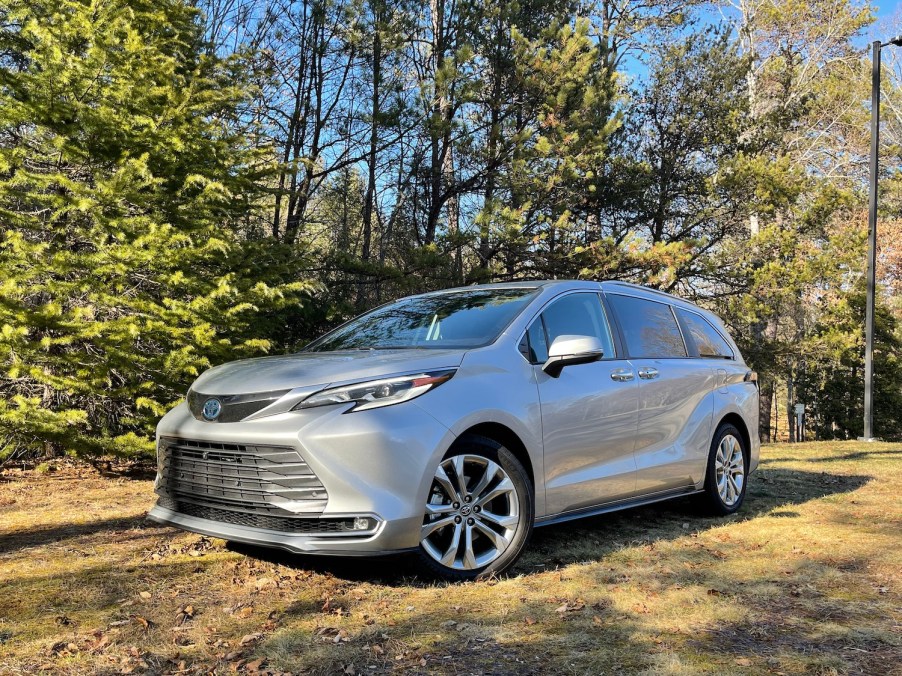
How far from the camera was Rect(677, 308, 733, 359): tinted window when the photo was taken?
618cm

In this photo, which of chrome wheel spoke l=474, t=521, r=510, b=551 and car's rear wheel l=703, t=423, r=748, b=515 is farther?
car's rear wheel l=703, t=423, r=748, b=515

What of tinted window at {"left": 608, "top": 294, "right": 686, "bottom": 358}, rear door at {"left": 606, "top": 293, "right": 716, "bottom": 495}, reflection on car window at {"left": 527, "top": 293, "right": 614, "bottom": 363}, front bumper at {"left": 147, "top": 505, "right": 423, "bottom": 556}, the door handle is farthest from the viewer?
tinted window at {"left": 608, "top": 294, "right": 686, "bottom": 358}

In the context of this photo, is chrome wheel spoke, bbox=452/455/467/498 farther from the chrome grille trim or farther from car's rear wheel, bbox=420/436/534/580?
the chrome grille trim

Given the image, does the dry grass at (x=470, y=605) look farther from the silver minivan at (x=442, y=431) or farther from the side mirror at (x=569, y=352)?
the side mirror at (x=569, y=352)

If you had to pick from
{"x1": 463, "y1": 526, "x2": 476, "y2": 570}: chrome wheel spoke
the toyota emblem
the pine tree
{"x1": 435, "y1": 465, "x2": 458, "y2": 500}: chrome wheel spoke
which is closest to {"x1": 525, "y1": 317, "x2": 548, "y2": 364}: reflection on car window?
{"x1": 435, "y1": 465, "x2": 458, "y2": 500}: chrome wheel spoke

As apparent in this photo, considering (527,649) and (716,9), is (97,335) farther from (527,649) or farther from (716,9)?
(716,9)

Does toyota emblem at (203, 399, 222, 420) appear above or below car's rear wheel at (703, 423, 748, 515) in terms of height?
above

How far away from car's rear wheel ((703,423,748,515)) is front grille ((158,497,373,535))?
3410 mm

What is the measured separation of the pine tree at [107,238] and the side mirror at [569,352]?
413cm

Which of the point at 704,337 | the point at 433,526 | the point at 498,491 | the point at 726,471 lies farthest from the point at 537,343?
the point at 726,471

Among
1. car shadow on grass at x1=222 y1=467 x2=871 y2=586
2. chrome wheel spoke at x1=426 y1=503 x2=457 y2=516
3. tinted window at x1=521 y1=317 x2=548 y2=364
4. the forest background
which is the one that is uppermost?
the forest background

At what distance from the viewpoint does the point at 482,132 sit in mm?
15086

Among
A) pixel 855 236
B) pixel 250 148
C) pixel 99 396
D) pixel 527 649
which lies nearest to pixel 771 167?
pixel 855 236

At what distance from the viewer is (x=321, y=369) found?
3.84m
